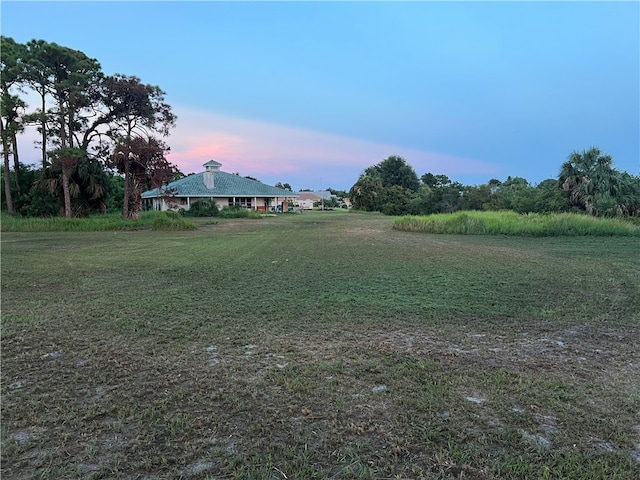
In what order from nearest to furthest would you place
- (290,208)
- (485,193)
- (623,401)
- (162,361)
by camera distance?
1. (623,401)
2. (162,361)
3. (485,193)
4. (290,208)

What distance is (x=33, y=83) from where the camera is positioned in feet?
76.2

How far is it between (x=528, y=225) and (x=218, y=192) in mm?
28303

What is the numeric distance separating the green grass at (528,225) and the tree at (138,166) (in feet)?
49.0

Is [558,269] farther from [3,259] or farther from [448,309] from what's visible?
[3,259]

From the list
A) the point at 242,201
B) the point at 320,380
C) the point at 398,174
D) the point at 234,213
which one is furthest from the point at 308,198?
the point at 320,380

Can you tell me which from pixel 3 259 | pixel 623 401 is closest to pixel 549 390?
pixel 623 401

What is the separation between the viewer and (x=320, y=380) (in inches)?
115

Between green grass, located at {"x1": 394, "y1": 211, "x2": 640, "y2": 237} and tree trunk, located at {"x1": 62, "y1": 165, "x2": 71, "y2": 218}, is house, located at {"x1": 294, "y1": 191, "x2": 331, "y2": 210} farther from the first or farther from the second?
green grass, located at {"x1": 394, "y1": 211, "x2": 640, "y2": 237}

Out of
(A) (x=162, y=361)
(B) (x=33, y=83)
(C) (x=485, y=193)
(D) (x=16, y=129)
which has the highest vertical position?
(B) (x=33, y=83)

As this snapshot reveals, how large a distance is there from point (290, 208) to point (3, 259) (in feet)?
129

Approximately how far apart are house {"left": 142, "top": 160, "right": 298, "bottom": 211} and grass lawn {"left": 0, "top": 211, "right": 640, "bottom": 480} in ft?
104

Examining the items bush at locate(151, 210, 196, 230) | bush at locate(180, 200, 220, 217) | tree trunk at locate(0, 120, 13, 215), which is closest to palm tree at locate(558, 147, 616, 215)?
bush at locate(151, 210, 196, 230)

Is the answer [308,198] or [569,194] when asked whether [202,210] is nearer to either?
[569,194]

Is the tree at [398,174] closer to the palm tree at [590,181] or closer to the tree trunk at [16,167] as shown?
the palm tree at [590,181]
